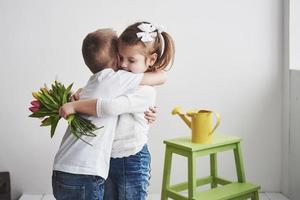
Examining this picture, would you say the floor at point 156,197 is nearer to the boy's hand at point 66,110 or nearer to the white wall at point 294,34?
the white wall at point 294,34

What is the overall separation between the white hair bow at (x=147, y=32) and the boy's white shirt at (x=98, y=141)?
144 mm

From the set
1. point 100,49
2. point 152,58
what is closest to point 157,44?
point 152,58

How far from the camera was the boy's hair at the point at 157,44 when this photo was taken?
1.75 m

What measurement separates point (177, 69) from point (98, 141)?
4.69 ft

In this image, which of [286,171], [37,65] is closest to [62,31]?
[37,65]

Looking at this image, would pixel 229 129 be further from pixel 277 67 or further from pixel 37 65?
pixel 37 65

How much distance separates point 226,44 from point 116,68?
1455mm

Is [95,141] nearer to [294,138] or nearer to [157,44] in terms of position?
[157,44]

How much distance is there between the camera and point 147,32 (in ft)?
5.79

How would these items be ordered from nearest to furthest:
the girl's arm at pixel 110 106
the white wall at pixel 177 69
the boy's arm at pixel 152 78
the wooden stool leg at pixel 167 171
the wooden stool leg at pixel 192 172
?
the girl's arm at pixel 110 106
the boy's arm at pixel 152 78
the wooden stool leg at pixel 192 172
the wooden stool leg at pixel 167 171
the white wall at pixel 177 69

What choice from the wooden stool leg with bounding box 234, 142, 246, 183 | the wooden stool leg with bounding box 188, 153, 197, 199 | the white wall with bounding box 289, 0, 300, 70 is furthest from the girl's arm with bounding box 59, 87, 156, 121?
the white wall with bounding box 289, 0, 300, 70

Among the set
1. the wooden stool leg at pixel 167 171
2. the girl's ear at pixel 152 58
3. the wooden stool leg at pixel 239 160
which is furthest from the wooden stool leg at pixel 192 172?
the girl's ear at pixel 152 58

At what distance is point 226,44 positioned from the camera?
10.1 feet

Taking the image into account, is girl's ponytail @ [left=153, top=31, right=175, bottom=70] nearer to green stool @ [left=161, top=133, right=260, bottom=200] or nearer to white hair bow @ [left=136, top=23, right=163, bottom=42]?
white hair bow @ [left=136, top=23, right=163, bottom=42]
